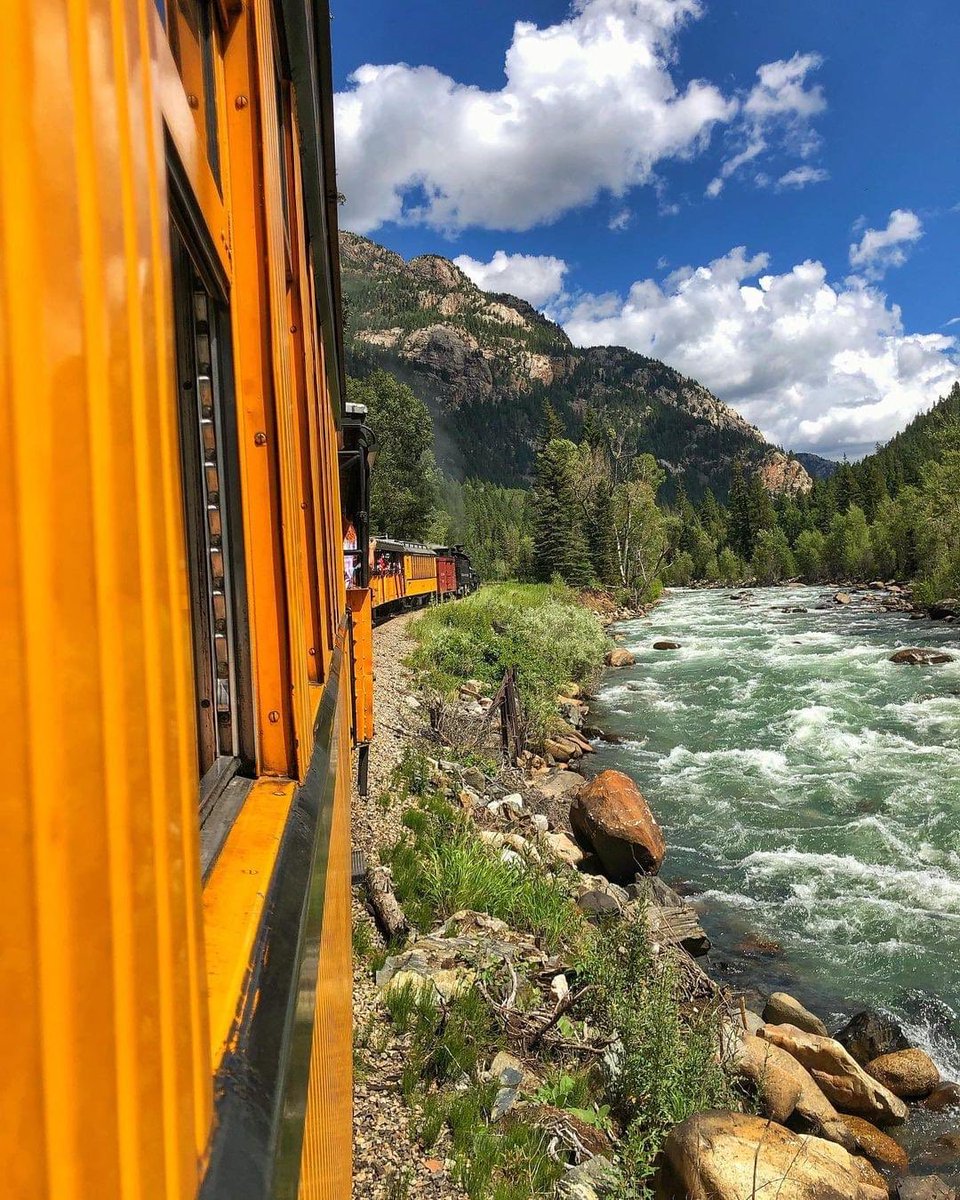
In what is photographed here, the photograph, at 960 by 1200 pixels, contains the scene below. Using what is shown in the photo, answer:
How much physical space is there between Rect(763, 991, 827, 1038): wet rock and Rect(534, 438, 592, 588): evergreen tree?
126ft

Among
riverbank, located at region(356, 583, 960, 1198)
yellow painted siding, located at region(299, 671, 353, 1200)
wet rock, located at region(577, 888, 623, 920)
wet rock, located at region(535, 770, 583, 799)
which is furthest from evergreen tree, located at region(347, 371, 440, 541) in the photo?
yellow painted siding, located at region(299, 671, 353, 1200)

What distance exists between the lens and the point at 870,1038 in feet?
20.0

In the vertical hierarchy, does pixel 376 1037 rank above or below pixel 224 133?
below

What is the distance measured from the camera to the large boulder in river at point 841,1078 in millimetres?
5477

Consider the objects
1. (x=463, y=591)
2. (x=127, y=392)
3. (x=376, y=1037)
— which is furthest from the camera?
(x=463, y=591)

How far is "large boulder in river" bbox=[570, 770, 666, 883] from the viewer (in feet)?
28.7

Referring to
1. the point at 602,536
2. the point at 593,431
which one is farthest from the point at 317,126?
the point at 593,431

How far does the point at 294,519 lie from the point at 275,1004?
3.53 feet

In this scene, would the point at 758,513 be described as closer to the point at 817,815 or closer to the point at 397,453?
the point at 397,453

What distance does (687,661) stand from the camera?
22.8 meters

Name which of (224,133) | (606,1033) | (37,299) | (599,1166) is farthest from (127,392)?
(606,1033)

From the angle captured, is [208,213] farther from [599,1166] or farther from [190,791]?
[599,1166]

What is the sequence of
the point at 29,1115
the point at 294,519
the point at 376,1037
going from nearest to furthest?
the point at 29,1115
the point at 294,519
the point at 376,1037

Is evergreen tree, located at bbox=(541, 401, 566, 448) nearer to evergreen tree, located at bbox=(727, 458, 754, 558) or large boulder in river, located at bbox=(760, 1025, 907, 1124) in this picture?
evergreen tree, located at bbox=(727, 458, 754, 558)
